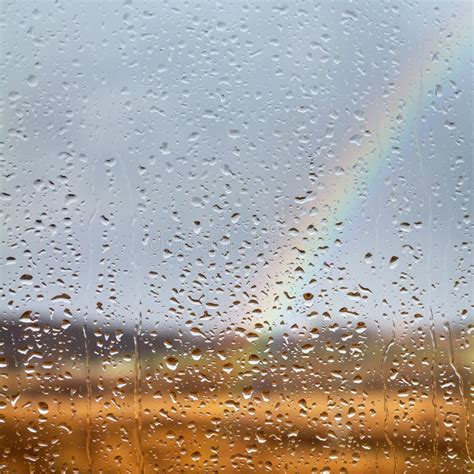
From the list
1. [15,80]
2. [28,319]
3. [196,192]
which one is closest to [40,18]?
[15,80]

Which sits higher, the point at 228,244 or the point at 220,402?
the point at 228,244

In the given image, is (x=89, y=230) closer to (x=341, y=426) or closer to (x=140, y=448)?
(x=140, y=448)

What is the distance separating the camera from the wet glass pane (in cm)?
89

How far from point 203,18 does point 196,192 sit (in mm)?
301

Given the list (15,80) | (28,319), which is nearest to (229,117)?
(15,80)

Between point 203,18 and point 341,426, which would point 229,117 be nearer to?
point 203,18

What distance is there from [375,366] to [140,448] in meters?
0.41

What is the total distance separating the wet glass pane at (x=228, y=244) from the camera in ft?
2.93

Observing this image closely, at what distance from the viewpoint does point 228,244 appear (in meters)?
0.94

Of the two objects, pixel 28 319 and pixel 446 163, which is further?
pixel 446 163

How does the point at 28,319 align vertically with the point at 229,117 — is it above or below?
below

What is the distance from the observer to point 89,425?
880mm

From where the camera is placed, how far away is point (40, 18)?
93 cm

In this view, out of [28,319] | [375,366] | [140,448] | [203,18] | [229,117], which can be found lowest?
[140,448]
